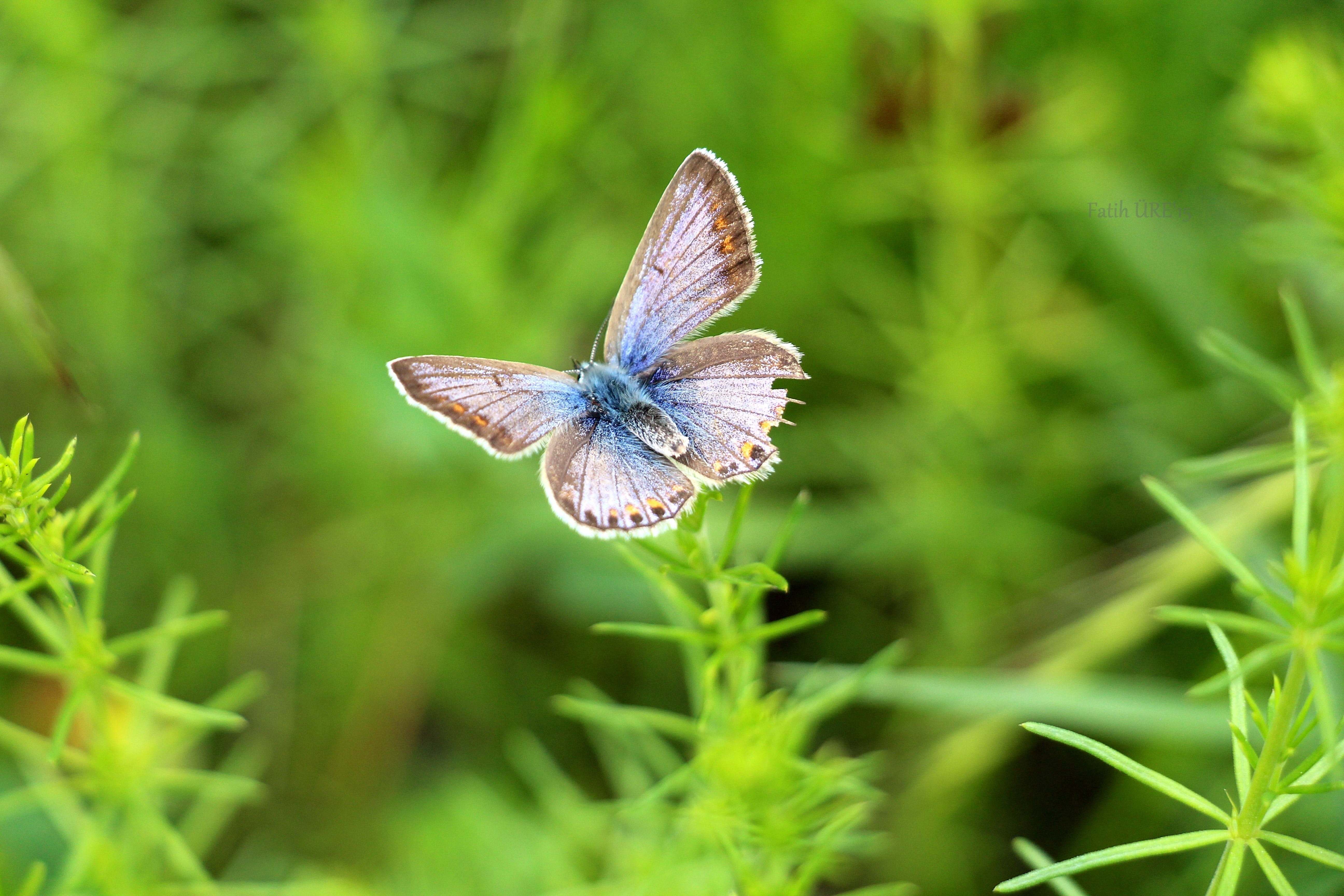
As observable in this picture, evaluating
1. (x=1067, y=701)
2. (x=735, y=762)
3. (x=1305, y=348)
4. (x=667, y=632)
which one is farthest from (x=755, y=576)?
(x=1067, y=701)

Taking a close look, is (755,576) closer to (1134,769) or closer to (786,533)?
(786,533)

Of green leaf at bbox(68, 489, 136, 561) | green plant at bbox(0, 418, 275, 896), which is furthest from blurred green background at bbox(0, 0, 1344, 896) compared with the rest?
green leaf at bbox(68, 489, 136, 561)

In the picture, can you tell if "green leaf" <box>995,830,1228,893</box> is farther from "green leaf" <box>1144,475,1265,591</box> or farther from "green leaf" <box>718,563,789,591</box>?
"green leaf" <box>718,563,789,591</box>

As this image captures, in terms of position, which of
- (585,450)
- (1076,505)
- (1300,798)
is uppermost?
(1076,505)

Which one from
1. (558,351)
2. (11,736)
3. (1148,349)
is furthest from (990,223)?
(11,736)

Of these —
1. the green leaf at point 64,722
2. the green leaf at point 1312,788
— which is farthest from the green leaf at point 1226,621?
the green leaf at point 64,722

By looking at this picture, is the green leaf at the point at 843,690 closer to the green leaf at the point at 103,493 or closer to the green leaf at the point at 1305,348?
the green leaf at the point at 1305,348

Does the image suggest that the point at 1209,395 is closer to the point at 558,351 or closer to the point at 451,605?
the point at 558,351
